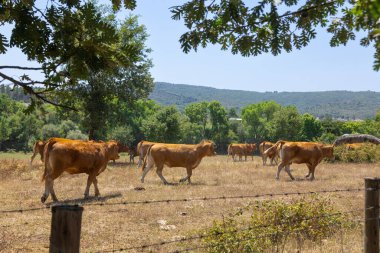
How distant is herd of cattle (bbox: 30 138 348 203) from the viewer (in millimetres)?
11438

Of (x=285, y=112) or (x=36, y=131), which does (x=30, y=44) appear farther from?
(x=285, y=112)

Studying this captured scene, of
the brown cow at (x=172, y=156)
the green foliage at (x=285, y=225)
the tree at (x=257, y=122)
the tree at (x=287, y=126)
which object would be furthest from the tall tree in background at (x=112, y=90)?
the tree at (x=257, y=122)

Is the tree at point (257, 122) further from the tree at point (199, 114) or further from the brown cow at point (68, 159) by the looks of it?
the brown cow at point (68, 159)

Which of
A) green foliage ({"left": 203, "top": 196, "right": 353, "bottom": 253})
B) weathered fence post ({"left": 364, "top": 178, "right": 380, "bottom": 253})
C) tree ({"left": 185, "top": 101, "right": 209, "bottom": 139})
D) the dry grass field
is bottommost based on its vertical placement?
the dry grass field

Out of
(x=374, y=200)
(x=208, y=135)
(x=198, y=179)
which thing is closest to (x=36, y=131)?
(x=208, y=135)

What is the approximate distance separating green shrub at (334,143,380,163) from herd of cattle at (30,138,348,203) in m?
7.34

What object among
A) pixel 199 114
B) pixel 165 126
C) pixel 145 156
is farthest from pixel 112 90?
pixel 199 114

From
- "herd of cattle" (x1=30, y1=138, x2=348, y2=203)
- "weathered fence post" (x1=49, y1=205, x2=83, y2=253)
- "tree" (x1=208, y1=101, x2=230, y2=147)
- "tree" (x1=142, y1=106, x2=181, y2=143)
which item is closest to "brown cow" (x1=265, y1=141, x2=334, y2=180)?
"herd of cattle" (x1=30, y1=138, x2=348, y2=203)

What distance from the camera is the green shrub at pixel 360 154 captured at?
2689 cm

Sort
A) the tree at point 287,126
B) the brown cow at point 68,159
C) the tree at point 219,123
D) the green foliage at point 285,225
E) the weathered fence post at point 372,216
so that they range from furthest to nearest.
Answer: the tree at point 219,123 < the tree at point 287,126 < the brown cow at point 68,159 < the green foliage at point 285,225 < the weathered fence post at point 372,216

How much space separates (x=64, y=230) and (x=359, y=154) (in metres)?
27.5

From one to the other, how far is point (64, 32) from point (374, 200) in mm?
4451

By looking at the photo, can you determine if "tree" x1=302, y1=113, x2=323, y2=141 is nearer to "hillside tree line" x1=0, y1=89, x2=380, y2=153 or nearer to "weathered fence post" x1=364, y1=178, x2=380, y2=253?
"hillside tree line" x1=0, y1=89, x2=380, y2=153

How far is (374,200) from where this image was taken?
5113mm
